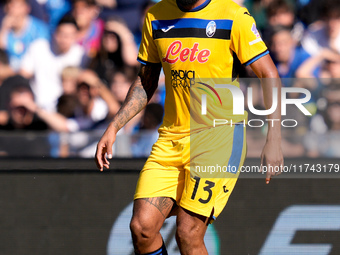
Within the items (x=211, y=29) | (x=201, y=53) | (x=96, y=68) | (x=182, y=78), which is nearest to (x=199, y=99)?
(x=182, y=78)

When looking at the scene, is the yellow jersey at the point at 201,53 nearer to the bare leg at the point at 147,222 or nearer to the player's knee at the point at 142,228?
the bare leg at the point at 147,222

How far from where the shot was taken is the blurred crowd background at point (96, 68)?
5113 millimetres

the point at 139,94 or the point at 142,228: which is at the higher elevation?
the point at 139,94

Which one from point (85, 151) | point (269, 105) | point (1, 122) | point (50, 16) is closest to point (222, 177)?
point (269, 105)

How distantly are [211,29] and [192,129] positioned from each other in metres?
0.65

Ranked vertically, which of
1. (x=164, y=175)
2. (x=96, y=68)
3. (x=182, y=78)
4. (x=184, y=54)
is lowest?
(x=96, y=68)

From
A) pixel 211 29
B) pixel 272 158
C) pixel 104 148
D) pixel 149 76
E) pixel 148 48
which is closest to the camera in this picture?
pixel 272 158

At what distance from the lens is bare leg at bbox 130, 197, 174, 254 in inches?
136

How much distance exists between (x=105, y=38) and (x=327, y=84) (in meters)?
2.59

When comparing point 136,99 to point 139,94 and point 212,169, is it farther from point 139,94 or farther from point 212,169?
point 212,169

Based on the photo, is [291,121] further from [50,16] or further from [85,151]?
[50,16]

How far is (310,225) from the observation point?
15.7 feet

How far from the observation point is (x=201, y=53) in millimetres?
3484

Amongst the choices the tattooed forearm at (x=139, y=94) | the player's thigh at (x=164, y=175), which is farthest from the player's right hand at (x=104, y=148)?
the player's thigh at (x=164, y=175)
